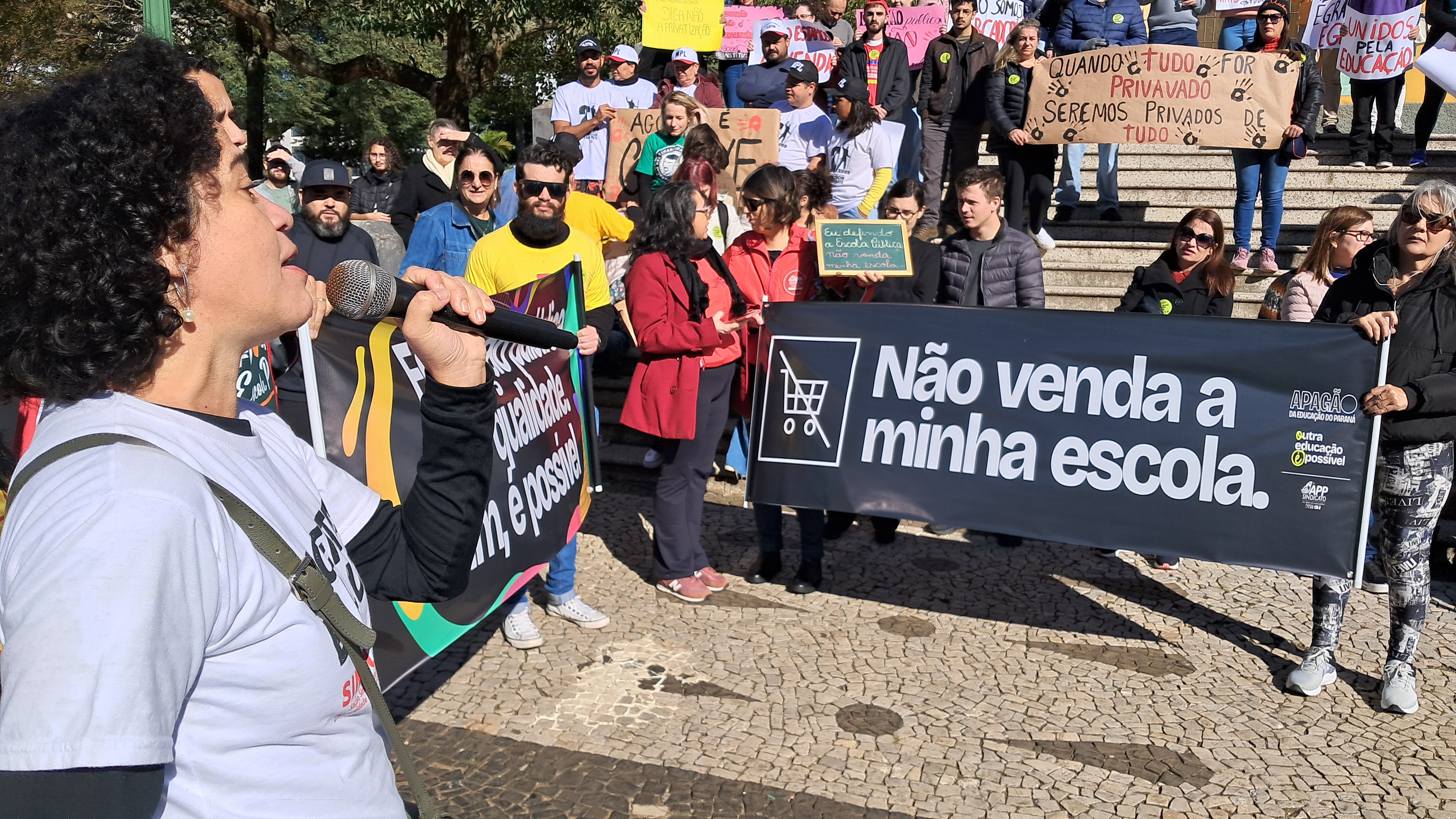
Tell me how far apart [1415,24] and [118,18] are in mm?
15202

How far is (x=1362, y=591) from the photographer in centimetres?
565

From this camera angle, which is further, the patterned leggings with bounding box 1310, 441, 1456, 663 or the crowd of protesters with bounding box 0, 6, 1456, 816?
the patterned leggings with bounding box 1310, 441, 1456, 663

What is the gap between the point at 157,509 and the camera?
1.08 m

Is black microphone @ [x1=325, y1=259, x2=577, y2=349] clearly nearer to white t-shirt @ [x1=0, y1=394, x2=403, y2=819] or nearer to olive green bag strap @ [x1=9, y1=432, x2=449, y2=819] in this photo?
white t-shirt @ [x1=0, y1=394, x2=403, y2=819]

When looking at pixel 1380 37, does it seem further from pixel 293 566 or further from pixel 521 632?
pixel 293 566

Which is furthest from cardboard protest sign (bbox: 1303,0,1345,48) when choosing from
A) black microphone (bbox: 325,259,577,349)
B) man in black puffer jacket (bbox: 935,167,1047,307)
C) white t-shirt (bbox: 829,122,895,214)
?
black microphone (bbox: 325,259,577,349)

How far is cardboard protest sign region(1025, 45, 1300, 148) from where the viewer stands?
335 inches

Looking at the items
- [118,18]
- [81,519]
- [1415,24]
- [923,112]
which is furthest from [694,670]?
[118,18]

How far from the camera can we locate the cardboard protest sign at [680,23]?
11.1m

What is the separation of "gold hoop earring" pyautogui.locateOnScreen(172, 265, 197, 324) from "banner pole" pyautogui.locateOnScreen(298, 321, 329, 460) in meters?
2.44

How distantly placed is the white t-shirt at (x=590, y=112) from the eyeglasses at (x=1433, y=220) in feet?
22.2

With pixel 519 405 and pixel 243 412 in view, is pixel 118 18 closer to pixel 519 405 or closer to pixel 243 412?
pixel 519 405

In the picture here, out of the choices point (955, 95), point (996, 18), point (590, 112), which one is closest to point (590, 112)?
point (590, 112)

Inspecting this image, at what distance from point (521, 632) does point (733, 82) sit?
8097 mm
